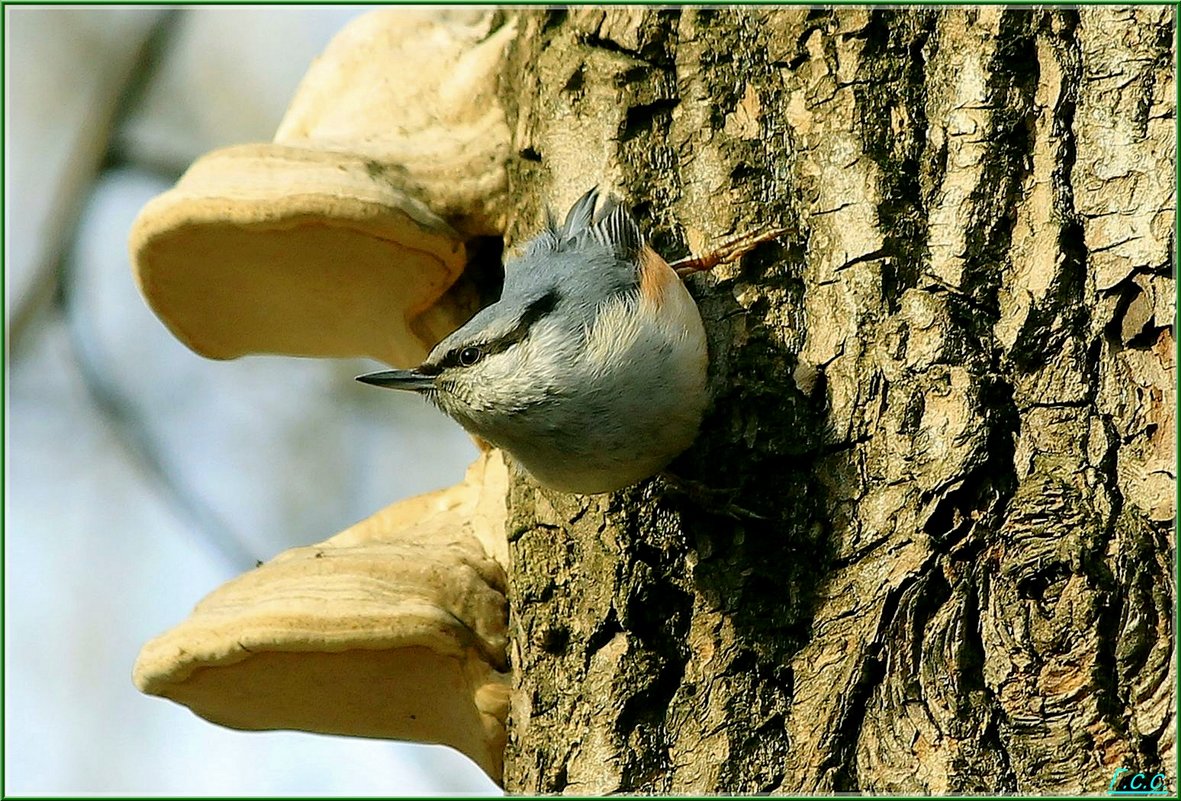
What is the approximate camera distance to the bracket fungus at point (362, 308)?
7.42 feet

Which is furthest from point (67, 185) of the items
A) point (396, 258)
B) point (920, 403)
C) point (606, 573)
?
point (920, 403)

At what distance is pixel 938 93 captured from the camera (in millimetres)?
2166

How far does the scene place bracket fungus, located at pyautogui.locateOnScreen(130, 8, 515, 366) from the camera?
2.36 m

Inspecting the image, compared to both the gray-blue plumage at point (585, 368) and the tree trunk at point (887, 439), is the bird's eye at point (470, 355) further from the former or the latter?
the tree trunk at point (887, 439)

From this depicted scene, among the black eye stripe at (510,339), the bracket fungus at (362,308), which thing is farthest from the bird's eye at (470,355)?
the bracket fungus at (362,308)

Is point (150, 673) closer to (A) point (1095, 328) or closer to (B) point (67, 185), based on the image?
(A) point (1095, 328)

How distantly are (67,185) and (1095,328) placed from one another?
5405 millimetres

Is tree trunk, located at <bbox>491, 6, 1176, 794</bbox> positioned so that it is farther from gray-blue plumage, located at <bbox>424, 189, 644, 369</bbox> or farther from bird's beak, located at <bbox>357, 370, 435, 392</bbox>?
bird's beak, located at <bbox>357, 370, 435, 392</bbox>

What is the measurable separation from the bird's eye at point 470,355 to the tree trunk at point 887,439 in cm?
35

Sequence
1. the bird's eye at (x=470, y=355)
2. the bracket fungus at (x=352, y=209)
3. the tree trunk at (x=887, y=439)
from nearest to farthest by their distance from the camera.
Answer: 1. the tree trunk at (x=887, y=439)
2. the bird's eye at (x=470, y=355)
3. the bracket fungus at (x=352, y=209)

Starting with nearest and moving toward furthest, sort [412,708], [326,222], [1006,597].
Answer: [1006,597]
[326,222]
[412,708]

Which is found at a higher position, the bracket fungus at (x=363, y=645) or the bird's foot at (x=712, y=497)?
the bird's foot at (x=712, y=497)

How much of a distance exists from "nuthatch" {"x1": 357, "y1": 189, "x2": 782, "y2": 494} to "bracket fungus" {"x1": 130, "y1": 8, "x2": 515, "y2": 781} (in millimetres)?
337

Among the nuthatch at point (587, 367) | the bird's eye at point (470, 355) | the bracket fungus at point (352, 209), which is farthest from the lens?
the bracket fungus at point (352, 209)
